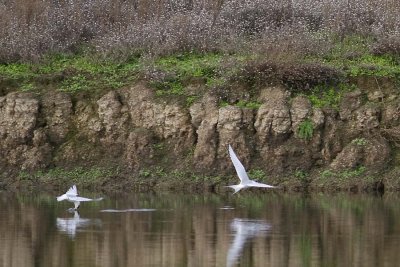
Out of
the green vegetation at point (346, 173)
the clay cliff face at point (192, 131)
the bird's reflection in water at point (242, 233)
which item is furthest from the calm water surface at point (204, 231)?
the clay cliff face at point (192, 131)

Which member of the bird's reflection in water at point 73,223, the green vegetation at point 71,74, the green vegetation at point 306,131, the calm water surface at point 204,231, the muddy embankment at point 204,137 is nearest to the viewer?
the calm water surface at point 204,231

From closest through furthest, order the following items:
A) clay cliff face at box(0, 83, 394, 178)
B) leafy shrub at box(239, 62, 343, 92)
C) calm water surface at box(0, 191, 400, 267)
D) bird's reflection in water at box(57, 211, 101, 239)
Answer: calm water surface at box(0, 191, 400, 267) → bird's reflection in water at box(57, 211, 101, 239) → clay cliff face at box(0, 83, 394, 178) → leafy shrub at box(239, 62, 343, 92)

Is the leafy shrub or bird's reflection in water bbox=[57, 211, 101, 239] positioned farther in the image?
the leafy shrub

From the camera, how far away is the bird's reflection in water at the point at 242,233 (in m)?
17.6

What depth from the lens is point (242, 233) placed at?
20016 mm

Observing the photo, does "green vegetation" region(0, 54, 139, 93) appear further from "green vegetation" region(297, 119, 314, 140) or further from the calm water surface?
the calm water surface

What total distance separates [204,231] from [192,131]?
375 inches

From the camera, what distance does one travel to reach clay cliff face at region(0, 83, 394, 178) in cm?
2869

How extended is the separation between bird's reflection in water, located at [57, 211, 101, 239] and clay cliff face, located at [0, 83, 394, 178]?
7017 mm


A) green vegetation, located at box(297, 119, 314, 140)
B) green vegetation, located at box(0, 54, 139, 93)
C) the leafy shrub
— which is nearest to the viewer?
green vegetation, located at box(297, 119, 314, 140)

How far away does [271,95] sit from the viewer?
97.3ft

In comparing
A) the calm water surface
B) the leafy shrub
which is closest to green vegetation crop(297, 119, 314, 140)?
the leafy shrub

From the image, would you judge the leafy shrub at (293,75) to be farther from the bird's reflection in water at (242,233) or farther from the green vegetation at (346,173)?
the bird's reflection in water at (242,233)

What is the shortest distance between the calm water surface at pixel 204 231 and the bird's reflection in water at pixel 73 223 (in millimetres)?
17
